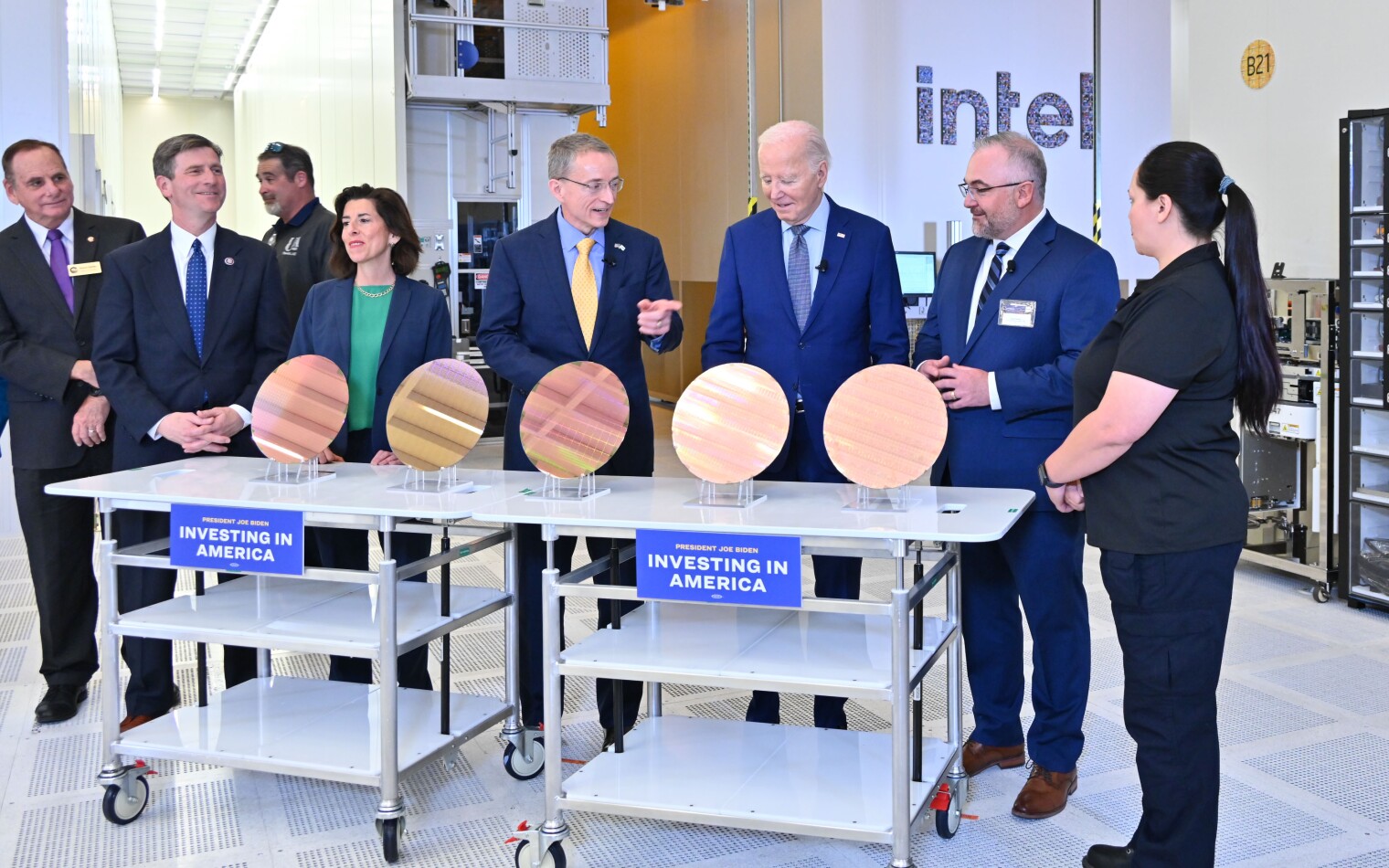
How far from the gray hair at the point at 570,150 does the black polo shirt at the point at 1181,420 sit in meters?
1.54

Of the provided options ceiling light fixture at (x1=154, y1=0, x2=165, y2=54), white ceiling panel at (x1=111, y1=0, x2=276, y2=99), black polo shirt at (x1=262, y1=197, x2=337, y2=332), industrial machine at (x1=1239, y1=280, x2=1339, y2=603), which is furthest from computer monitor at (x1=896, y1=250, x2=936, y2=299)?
ceiling light fixture at (x1=154, y1=0, x2=165, y2=54)

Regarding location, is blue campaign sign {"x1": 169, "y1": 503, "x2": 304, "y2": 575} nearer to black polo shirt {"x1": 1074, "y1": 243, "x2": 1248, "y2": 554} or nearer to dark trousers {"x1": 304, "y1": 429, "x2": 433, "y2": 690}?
dark trousers {"x1": 304, "y1": 429, "x2": 433, "y2": 690}

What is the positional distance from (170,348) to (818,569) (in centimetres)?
206

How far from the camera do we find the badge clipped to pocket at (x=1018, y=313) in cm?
312

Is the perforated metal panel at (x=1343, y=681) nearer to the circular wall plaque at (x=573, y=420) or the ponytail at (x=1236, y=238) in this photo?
the ponytail at (x=1236, y=238)

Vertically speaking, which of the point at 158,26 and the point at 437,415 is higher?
the point at 158,26

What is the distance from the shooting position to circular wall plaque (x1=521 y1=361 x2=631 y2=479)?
9.88ft

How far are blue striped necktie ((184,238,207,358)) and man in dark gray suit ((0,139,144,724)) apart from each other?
0.49m

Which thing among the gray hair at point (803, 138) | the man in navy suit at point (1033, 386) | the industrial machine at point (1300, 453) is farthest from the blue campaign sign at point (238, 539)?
the industrial machine at point (1300, 453)

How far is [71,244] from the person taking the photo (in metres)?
4.09

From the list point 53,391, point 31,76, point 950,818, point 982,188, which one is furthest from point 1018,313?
point 31,76

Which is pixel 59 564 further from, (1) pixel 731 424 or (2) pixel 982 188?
(2) pixel 982 188

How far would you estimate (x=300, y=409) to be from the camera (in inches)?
129

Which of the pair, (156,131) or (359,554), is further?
(156,131)
